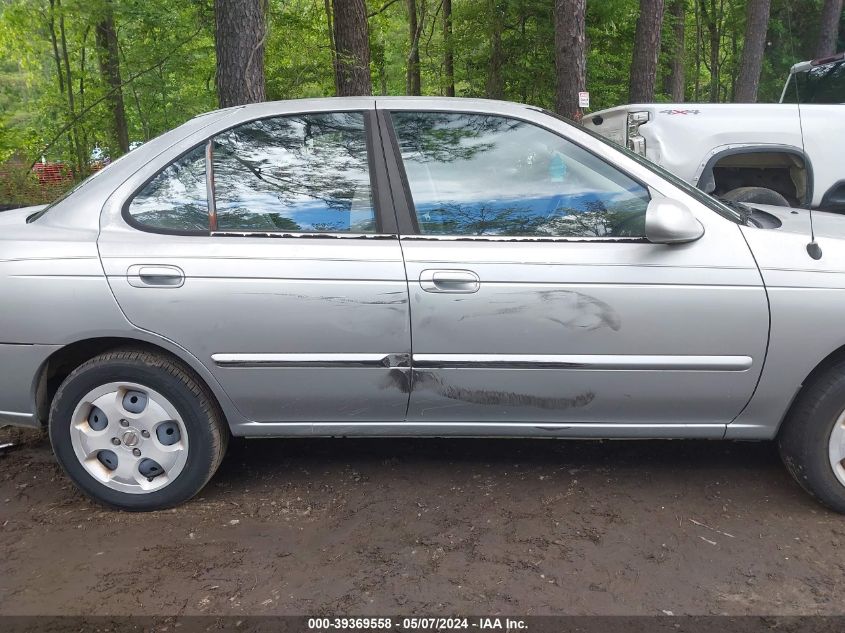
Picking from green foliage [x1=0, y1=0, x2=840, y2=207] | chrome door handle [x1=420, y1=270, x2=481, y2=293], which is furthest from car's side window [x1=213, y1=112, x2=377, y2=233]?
green foliage [x1=0, y1=0, x2=840, y2=207]

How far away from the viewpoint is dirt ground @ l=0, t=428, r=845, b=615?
2.45 meters

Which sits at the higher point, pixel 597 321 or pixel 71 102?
pixel 71 102

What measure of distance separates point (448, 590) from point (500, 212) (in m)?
1.54

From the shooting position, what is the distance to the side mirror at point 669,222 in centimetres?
267

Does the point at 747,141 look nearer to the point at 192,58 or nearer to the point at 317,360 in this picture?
the point at 317,360

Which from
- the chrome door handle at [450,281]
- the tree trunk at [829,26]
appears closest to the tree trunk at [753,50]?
the tree trunk at [829,26]

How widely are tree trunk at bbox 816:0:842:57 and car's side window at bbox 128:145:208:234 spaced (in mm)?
19237

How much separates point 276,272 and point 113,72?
12777 millimetres

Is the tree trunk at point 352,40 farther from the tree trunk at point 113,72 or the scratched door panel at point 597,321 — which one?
the scratched door panel at point 597,321

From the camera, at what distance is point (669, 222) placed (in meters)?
2.67

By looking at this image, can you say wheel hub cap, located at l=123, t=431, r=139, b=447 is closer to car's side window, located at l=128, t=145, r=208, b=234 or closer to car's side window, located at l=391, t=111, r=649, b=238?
car's side window, located at l=128, t=145, r=208, b=234

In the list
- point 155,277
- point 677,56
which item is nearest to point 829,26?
point 677,56

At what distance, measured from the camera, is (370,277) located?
283 centimetres

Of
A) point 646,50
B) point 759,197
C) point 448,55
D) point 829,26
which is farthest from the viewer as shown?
point 829,26
